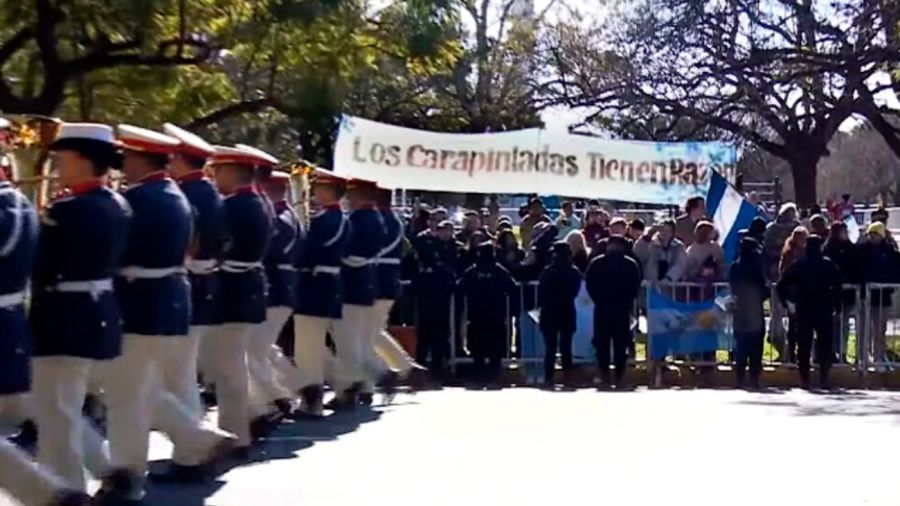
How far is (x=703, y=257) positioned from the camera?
1817 cm

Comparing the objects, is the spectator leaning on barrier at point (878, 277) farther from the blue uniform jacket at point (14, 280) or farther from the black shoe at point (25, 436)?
the blue uniform jacket at point (14, 280)

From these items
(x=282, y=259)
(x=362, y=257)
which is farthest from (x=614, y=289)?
(x=282, y=259)

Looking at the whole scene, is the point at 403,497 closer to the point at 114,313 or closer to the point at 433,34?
the point at 114,313

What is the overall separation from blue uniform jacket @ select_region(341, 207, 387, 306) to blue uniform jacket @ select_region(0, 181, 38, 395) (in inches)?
262

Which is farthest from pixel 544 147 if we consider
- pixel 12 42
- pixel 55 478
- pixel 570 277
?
pixel 55 478

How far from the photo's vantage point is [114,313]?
8.55 meters

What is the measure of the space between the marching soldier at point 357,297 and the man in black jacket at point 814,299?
4.84 m

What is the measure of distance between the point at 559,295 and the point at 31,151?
28.3 ft

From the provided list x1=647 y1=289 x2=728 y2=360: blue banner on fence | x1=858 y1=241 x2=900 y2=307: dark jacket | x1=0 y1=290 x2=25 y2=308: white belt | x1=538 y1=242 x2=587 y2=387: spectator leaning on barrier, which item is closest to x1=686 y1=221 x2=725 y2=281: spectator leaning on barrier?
x1=647 y1=289 x2=728 y2=360: blue banner on fence

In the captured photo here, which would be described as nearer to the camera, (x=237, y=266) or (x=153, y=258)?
(x=153, y=258)

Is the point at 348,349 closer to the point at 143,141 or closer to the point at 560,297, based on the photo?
the point at 560,297

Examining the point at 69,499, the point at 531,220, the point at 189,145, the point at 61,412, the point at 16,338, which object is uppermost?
the point at 531,220

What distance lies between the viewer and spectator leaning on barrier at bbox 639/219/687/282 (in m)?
18.3

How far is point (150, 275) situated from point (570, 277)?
871 centimetres
